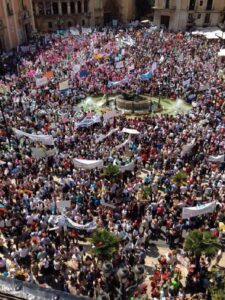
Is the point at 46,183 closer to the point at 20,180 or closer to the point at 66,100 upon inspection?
the point at 20,180

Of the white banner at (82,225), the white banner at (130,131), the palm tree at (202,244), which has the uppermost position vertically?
the palm tree at (202,244)

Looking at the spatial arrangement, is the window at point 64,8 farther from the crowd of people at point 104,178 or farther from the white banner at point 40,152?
the white banner at point 40,152

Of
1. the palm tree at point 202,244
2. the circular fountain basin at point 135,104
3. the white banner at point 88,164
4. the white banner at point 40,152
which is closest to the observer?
the palm tree at point 202,244

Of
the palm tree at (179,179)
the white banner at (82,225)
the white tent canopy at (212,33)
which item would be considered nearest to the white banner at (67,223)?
the white banner at (82,225)

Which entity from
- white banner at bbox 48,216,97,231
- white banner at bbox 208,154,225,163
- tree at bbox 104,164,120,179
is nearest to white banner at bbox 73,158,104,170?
tree at bbox 104,164,120,179

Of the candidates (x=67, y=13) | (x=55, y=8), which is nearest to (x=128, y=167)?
(x=67, y=13)

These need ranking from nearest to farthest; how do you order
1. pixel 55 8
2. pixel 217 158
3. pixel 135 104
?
1. pixel 217 158
2. pixel 135 104
3. pixel 55 8

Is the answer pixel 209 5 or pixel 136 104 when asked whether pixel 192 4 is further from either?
pixel 136 104
